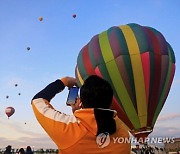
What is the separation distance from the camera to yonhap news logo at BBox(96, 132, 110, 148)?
1763 millimetres

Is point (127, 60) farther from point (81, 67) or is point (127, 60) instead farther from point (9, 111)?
point (9, 111)

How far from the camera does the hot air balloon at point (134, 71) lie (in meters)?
11.7

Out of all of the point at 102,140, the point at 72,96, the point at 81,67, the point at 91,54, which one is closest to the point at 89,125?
the point at 102,140

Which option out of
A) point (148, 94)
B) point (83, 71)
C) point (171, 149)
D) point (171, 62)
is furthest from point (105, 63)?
point (171, 149)

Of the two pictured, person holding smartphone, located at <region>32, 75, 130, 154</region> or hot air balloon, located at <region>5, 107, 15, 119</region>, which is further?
hot air balloon, located at <region>5, 107, 15, 119</region>

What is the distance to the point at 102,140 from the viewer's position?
1766mm

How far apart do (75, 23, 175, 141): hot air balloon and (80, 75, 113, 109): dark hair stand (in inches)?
378

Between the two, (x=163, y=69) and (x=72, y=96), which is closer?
(x=72, y=96)

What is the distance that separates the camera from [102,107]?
6.14ft

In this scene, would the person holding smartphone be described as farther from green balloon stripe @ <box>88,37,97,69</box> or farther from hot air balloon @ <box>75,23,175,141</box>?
green balloon stripe @ <box>88,37,97,69</box>

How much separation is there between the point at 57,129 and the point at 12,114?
81.1ft

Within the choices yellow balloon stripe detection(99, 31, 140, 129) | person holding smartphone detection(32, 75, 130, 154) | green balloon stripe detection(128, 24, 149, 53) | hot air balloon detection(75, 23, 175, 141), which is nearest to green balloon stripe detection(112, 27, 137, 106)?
hot air balloon detection(75, 23, 175, 141)

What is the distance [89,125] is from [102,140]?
0.12 m

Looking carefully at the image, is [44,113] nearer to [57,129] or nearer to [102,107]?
[57,129]
